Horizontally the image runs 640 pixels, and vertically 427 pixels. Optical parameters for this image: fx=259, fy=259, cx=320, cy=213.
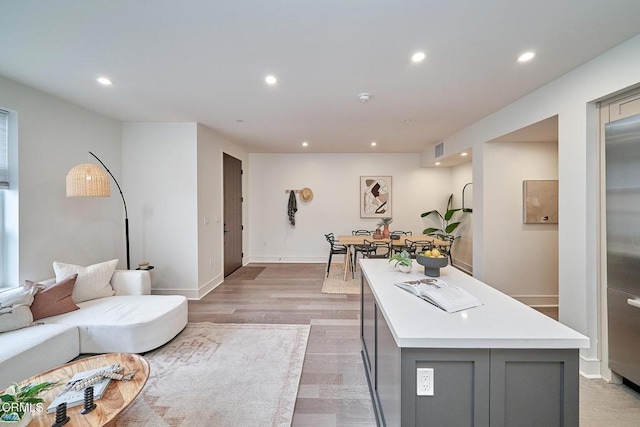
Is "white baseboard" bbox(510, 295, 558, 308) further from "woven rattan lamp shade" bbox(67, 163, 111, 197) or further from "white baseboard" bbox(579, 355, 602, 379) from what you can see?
"woven rattan lamp shade" bbox(67, 163, 111, 197)

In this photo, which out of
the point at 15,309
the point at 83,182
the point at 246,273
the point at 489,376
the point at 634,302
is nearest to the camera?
the point at 489,376

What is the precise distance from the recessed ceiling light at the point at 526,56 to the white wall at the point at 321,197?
13.5ft

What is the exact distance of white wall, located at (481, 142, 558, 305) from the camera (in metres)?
3.68

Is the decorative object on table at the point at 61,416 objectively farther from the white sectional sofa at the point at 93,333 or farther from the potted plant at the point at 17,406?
the white sectional sofa at the point at 93,333

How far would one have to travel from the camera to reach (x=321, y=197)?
6457 millimetres

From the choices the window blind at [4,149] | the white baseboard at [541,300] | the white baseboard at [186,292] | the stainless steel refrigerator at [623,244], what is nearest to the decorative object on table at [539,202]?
the white baseboard at [541,300]

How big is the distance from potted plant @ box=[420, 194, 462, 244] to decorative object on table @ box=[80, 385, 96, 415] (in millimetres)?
5792

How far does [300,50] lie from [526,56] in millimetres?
1873

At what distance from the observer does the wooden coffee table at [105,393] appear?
1.28 m

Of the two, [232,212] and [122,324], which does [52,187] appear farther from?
[232,212]

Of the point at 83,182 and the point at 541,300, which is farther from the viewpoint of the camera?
the point at 541,300

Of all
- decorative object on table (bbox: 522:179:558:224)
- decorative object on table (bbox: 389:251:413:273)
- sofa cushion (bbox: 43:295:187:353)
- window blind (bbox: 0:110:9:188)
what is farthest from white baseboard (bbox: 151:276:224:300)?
decorative object on table (bbox: 522:179:558:224)

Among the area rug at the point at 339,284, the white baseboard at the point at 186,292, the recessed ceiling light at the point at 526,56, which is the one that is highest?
the recessed ceiling light at the point at 526,56

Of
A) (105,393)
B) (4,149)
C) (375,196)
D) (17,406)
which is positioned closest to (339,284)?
(375,196)
